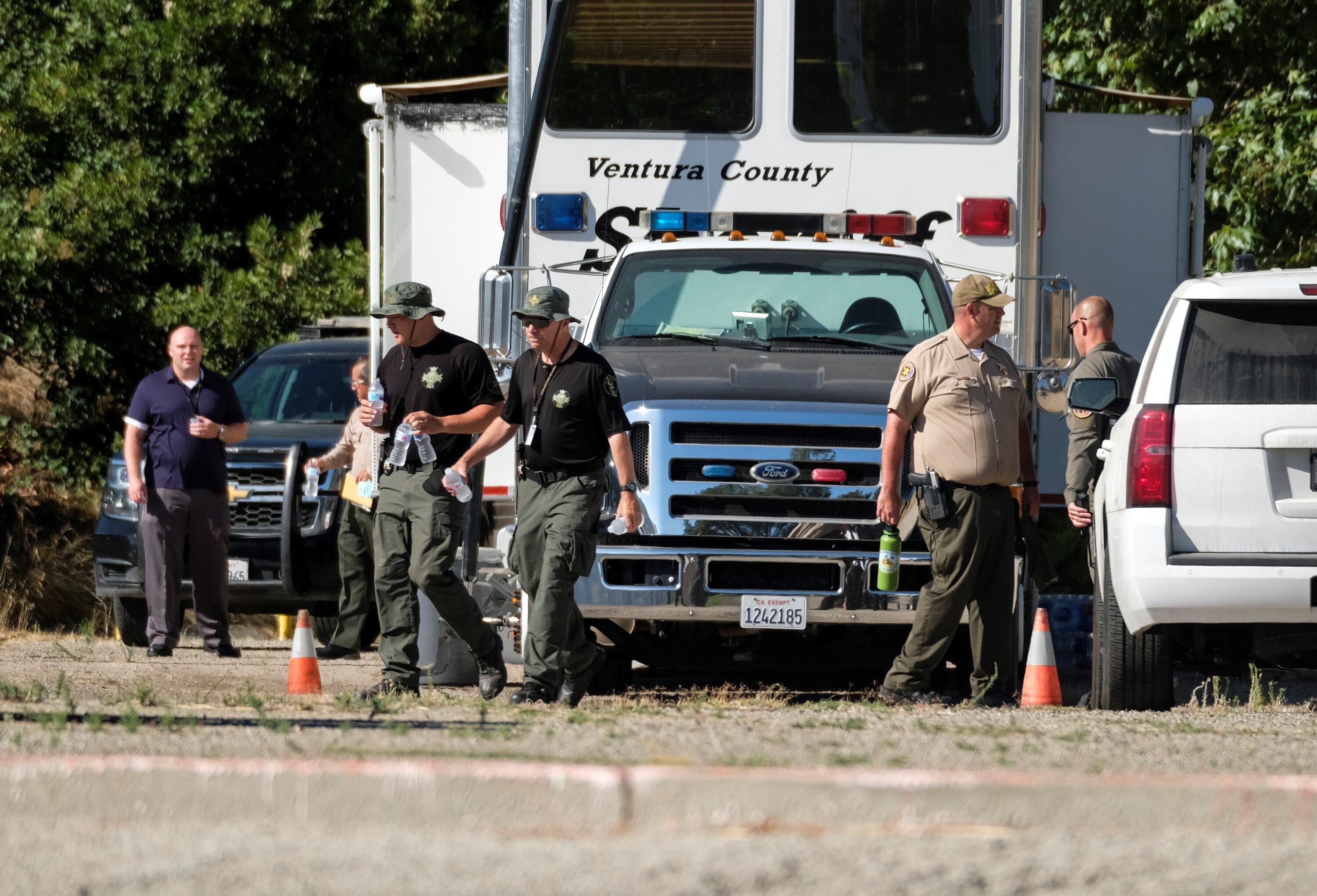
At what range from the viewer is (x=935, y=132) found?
1026 cm

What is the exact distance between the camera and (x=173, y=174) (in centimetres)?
1762

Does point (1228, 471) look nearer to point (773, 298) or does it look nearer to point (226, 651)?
point (773, 298)

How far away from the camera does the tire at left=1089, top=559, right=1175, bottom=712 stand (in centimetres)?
786

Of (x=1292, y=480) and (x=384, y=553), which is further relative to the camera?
(x=384, y=553)

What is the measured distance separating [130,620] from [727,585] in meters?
5.22

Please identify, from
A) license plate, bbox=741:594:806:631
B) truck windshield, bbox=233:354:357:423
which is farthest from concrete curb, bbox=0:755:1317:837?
truck windshield, bbox=233:354:357:423

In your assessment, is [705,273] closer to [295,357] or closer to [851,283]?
[851,283]

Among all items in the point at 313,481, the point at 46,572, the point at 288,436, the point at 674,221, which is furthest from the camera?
the point at 46,572

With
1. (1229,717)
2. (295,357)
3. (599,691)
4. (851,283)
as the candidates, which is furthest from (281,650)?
(1229,717)

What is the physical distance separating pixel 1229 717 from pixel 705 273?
3.41 meters

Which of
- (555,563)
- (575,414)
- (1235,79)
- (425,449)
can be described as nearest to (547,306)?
(575,414)

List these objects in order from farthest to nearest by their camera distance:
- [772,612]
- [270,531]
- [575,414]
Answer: [270,531] → [772,612] → [575,414]

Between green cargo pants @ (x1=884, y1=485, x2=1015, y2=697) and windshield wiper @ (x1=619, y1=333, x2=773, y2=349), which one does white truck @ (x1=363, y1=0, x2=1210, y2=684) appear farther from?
green cargo pants @ (x1=884, y1=485, x2=1015, y2=697)

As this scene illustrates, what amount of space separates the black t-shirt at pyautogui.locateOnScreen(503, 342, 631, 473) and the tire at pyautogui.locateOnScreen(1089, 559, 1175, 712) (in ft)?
6.94
